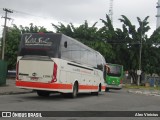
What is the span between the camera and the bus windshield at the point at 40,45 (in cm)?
2069

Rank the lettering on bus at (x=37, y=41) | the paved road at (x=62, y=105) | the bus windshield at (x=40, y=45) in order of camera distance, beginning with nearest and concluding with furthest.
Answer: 1. the paved road at (x=62, y=105)
2. the bus windshield at (x=40, y=45)
3. the lettering on bus at (x=37, y=41)

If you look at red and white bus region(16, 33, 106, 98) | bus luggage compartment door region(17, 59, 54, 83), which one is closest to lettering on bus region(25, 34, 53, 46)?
red and white bus region(16, 33, 106, 98)

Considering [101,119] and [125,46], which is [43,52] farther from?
[125,46]

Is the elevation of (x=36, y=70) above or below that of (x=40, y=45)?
below

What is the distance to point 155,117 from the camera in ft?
43.7

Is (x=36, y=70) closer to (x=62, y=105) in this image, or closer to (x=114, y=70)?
(x=62, y=105)

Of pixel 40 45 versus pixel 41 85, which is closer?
pixel 41 85

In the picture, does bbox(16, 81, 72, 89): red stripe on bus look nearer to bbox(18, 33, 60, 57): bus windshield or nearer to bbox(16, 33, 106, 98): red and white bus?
bbox(16, 33, 106, 98): red and white bus

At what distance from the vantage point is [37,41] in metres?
21.1

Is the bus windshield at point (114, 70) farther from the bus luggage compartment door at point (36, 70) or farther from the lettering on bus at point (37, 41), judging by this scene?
the bus luggage compartment door at point (36, 70)

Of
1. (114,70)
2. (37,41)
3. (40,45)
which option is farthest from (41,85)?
(114,70)

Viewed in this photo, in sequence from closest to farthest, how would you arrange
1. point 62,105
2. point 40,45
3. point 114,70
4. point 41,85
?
point 62,105, point 41,85, point 40,45, point 114,70

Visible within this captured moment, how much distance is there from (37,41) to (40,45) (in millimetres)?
297

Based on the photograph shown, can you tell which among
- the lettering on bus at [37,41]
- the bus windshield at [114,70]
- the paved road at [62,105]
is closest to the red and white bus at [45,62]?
the lettering on bus at [37,41]
